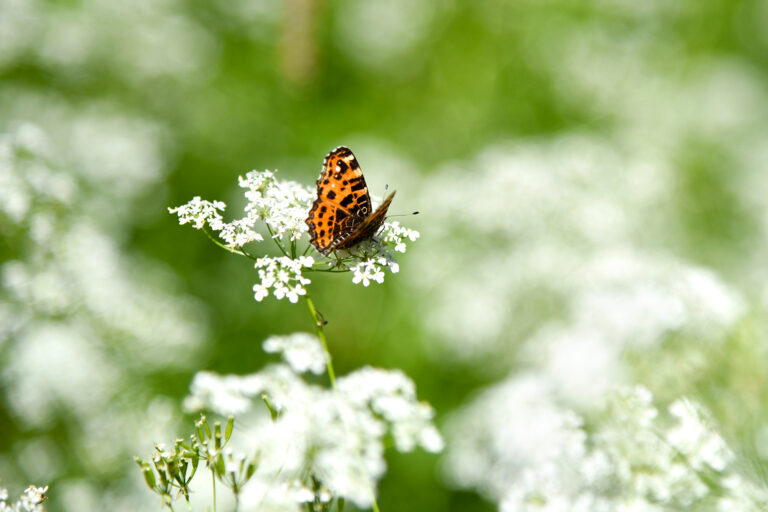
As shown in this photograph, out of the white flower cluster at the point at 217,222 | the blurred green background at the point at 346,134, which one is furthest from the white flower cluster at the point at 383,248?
the blurred green background at the point at 346,134

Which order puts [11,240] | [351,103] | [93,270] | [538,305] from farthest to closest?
[351,103] → [538,305] → [93,270] → [11,240]

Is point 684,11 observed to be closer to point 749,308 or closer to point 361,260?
point 749,308

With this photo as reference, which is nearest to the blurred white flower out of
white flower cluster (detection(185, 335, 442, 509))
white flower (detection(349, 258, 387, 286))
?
white flower cluster (detection(185, 335, 442, 509))

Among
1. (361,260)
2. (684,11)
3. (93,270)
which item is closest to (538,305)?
(361,260)

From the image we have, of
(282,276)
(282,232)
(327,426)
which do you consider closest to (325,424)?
(327,426)

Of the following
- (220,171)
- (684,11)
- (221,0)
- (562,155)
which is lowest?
(562,155)

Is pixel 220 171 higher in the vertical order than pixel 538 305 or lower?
higher

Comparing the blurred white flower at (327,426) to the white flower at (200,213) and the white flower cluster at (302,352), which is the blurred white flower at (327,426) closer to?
the white flower cluster at (302,352)

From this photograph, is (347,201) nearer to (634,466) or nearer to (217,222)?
(217,222)
